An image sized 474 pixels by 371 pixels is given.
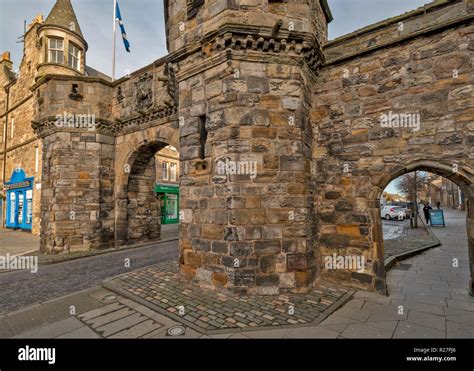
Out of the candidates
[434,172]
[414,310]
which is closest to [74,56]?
[434,172]

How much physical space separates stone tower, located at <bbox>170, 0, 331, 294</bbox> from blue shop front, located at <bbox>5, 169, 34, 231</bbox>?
16383mm

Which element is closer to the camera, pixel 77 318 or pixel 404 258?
pixel 77 318

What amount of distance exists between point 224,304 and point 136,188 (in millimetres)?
7979

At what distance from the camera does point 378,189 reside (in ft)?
17.5

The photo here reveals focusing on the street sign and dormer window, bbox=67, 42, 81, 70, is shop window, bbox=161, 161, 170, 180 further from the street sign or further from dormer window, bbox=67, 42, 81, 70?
the street sign

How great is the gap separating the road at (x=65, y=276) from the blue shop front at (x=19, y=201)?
11.1m

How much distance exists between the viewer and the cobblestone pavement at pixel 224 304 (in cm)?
387

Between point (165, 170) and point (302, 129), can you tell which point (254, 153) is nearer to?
point (302, 129)

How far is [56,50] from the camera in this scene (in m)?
14.7

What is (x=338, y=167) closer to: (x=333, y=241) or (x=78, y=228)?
(x=333, y=241)

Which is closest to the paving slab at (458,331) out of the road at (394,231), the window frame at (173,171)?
the road at (394,231)

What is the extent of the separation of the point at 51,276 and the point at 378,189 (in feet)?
27.8

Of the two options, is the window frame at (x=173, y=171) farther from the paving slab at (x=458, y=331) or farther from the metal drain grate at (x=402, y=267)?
the paving slab at (x=458, y=331)

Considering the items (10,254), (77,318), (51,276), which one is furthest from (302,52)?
(10,254)
